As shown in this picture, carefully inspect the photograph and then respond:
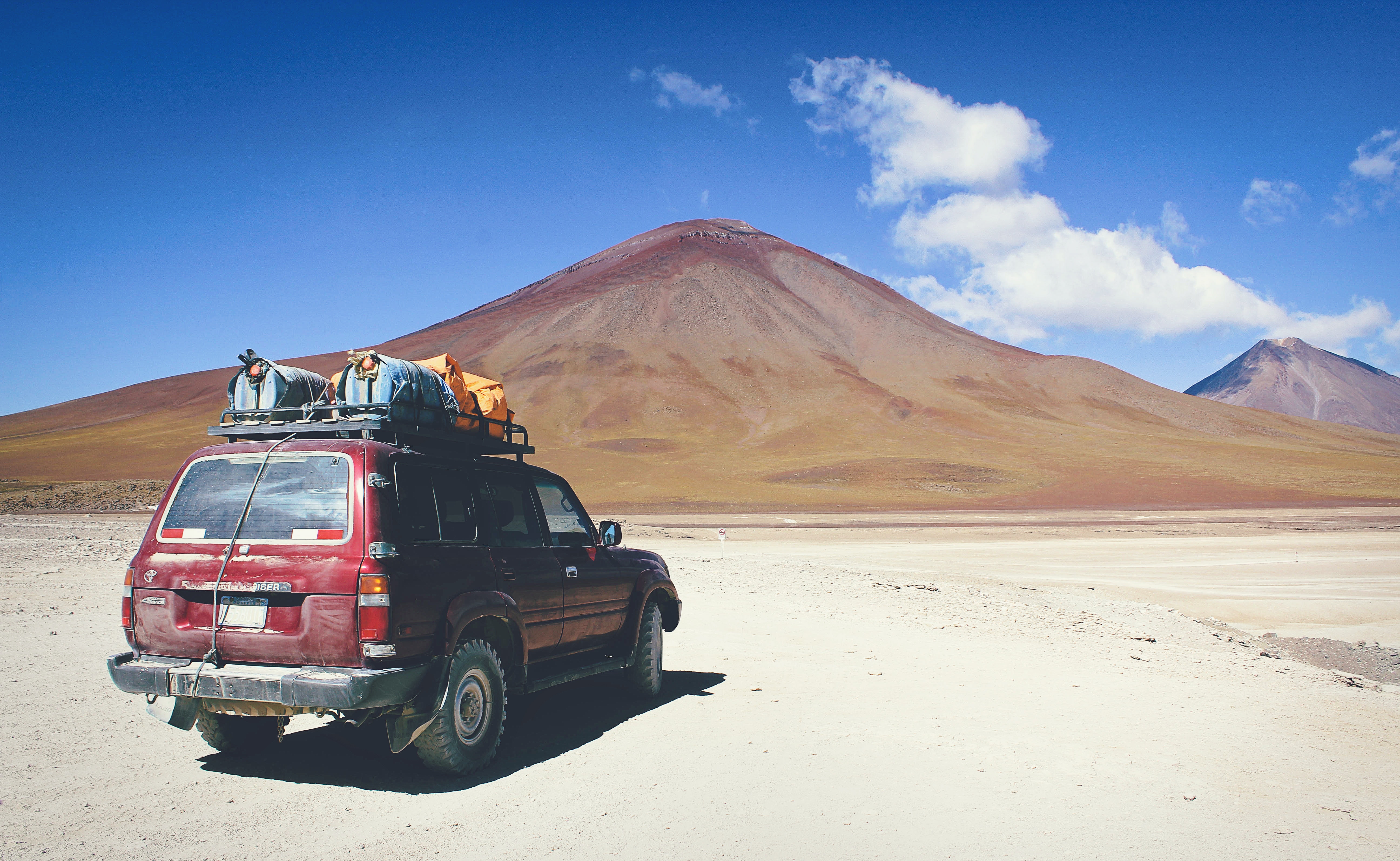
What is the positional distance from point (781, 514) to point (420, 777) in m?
52.5

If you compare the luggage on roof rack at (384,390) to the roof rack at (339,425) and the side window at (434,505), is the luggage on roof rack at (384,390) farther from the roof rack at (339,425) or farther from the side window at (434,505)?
the side window at (434,505)

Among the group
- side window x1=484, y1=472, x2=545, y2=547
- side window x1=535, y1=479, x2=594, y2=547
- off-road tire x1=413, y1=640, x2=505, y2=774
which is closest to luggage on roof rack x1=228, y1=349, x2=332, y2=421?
side window x1=484, y1=472, x2=545, y2=547

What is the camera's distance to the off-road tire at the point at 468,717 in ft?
17.4

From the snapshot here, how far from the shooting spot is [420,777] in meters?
5.60

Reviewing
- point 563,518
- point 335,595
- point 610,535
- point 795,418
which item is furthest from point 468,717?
point 795,418

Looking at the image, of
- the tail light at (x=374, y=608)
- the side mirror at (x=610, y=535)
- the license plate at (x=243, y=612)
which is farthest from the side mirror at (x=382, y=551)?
the side mirror at (x=610, y=535)

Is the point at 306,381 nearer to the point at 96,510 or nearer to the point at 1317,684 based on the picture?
the point at 1317,684

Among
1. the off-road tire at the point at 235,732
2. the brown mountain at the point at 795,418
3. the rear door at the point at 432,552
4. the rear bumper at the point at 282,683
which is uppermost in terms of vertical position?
the brown mountain at the point at 795,418

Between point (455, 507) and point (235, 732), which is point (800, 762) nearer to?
point (455, 507)

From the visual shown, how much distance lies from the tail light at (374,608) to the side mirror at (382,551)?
11 cm

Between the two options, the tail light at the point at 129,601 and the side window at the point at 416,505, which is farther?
the tail light at the point at 129,601

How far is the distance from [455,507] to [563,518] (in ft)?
4.76

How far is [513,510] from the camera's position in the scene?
647 cm

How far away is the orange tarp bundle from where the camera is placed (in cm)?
633
